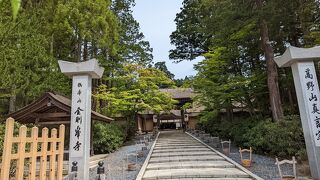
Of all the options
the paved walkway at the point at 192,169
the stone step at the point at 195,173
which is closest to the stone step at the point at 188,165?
the paved walkway at the point at 192,169

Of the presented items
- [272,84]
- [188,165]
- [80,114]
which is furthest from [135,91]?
[80,114]

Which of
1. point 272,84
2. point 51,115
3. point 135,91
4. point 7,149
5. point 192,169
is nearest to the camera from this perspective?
point 7,149

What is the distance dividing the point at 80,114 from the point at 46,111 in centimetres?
514

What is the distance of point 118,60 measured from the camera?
19.7 m

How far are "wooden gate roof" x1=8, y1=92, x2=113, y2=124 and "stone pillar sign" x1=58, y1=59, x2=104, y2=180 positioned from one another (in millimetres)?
3424

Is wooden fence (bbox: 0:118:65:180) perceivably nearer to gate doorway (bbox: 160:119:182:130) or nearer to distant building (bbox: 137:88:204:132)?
distant building (bbox: 137:88:204:132)

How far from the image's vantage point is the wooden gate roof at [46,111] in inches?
410

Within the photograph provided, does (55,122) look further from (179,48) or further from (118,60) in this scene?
(179,48)

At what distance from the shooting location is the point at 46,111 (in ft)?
37.1

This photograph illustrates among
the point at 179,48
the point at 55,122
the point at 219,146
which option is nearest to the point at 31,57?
the point at 55,122

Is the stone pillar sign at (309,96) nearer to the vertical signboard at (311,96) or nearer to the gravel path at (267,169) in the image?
the vertical signboard at (311,96)

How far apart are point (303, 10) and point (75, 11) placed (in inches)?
457

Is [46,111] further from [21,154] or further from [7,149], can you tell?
[7,149]

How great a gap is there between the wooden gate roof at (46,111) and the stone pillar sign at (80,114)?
3.42 meters
